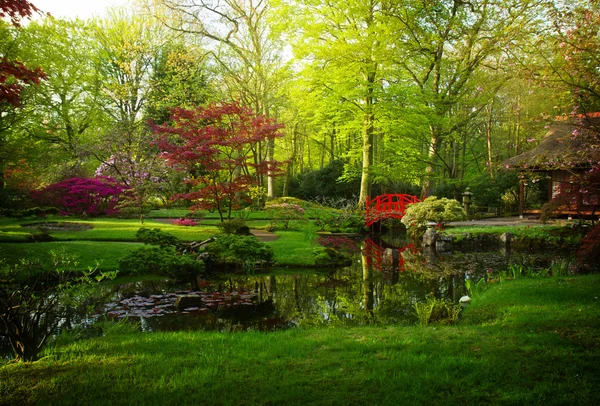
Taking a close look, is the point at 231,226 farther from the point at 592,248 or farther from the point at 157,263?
the point at 592,248

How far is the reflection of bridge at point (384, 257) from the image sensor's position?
10.7 m

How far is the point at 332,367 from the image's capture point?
11.7ft

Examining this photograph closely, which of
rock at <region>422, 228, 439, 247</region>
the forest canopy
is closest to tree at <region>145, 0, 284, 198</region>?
the forest canopy

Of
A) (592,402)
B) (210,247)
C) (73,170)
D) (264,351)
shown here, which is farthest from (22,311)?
(73,170)

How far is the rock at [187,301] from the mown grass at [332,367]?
1.71m

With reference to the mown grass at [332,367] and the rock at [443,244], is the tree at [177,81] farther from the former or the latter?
the mown grass at [332,367]

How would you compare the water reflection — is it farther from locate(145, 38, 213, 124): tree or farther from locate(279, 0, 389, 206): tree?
locate(145, 38, 213, 124): tree

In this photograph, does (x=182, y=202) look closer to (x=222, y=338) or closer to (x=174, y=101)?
(x=174, y=101)

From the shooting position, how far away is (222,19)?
2172 centimetres

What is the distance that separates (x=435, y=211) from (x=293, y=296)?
9.73 m

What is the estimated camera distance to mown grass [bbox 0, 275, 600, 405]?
298 cm

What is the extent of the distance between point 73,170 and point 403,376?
64.6 ft

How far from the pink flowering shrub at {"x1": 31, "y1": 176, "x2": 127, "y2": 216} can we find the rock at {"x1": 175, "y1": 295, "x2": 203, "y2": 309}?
1030 cm

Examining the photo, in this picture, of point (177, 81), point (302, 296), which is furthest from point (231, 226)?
point (177, 81)
